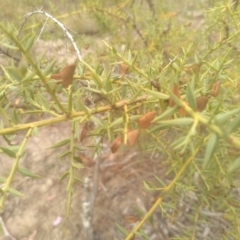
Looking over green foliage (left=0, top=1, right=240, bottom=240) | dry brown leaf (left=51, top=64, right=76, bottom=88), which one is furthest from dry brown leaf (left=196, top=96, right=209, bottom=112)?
dry brown leaf (left=51, top=64, right=76, bottom=88)

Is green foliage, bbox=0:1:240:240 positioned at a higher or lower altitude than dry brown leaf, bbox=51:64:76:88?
lower

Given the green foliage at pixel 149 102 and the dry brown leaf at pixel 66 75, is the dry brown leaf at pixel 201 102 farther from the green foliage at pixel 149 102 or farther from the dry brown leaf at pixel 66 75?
the dry brown leaf at pixel 66 75

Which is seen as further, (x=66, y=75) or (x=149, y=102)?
(x=149, y=102)

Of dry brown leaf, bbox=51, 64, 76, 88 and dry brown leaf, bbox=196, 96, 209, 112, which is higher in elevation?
dry brown leaf, bbox=51, 64, 76, 88

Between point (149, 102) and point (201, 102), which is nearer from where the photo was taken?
point (201, 102)

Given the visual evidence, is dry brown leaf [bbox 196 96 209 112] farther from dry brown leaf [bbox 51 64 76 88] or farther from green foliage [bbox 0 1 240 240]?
dry brown leaf [bbox 51 64 76 88]

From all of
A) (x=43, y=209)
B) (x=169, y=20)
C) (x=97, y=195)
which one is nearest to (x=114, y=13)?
(x=169, y=20)

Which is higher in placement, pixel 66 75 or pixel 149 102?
pixel 66 75

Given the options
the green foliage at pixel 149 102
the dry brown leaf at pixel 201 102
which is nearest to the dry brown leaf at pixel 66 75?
the green foliage at pixel 149 102
